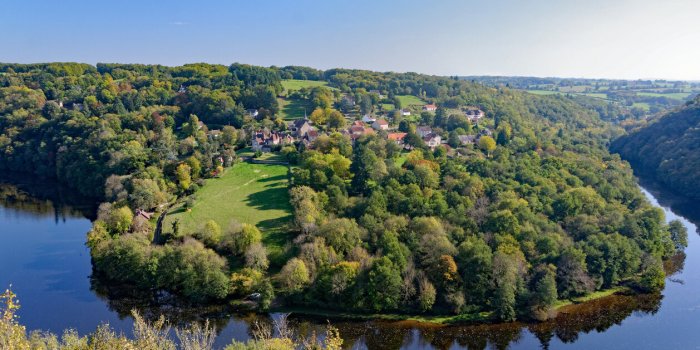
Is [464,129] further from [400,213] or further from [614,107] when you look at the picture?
[614,107]

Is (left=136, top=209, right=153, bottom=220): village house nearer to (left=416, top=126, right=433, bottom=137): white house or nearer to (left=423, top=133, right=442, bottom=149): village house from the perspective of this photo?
(left=423, top=133, right=442, bottom=149): village house

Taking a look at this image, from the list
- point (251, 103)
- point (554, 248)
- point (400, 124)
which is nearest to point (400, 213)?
point (554, 248)

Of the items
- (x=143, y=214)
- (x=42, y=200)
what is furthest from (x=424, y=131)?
(x=42, y=200)

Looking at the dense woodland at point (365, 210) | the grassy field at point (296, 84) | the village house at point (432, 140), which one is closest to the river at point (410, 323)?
the dense woodland at point (365, 210)

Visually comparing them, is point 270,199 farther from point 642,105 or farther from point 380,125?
point 642,105

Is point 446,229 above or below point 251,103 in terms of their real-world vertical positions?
below

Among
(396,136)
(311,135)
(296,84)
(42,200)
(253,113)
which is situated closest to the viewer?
(42,200)

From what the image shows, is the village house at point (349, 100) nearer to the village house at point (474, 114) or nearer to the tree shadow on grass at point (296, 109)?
the tree shadow on grass at point (296, 109)
